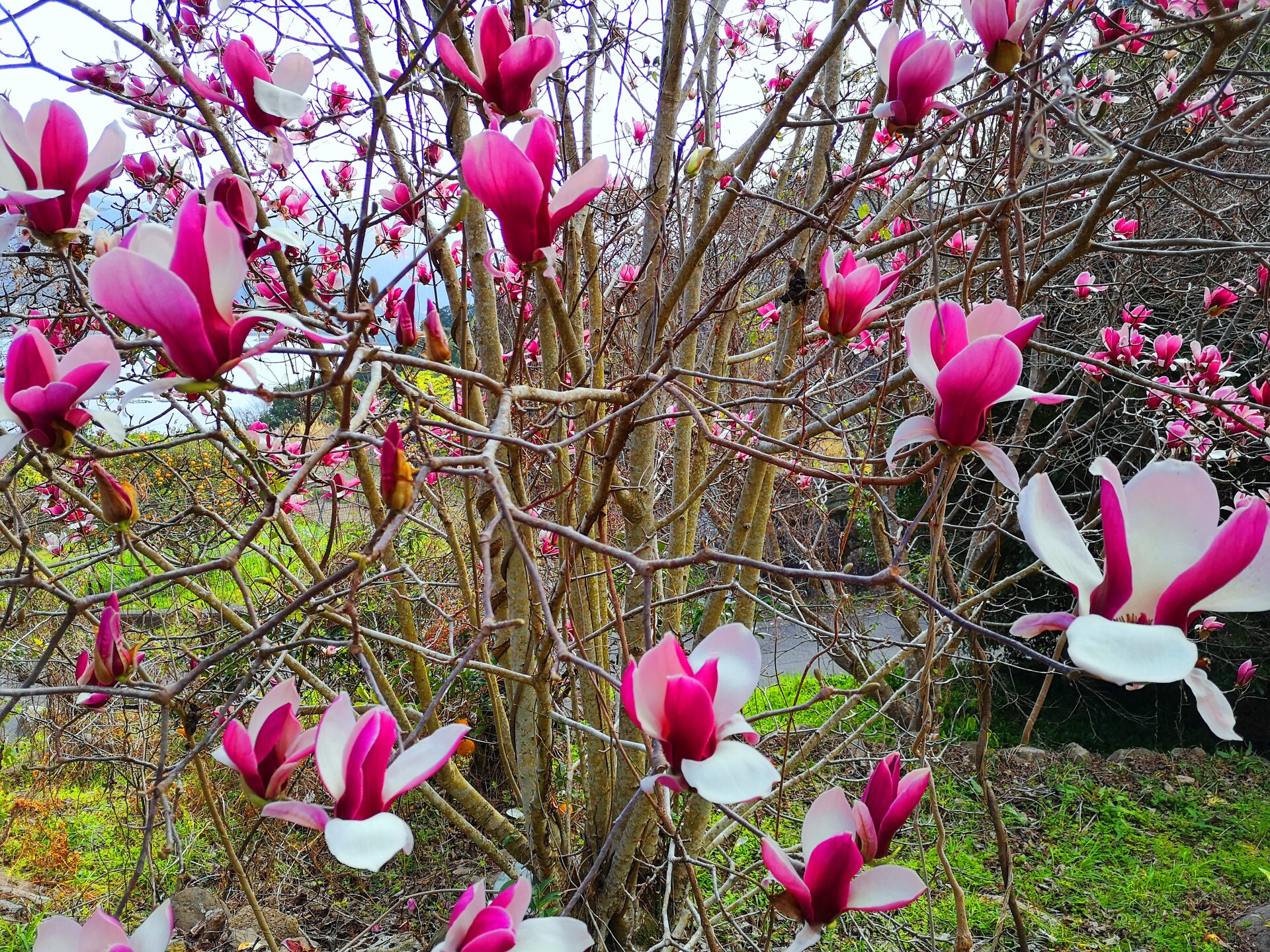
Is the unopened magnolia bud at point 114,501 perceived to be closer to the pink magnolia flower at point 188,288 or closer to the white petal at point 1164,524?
the pink magnolia flower at point 188,288

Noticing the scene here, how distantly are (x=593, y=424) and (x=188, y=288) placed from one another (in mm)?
506

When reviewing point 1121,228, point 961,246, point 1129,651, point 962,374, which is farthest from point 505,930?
point 1121,228

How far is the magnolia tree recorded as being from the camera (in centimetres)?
58

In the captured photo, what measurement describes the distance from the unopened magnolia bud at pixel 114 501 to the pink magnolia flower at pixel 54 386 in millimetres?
65

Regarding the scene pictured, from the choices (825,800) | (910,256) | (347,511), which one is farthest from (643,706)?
(347,511)

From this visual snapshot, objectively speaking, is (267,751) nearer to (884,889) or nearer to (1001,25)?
(884,889)

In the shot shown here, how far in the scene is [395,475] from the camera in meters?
0.60

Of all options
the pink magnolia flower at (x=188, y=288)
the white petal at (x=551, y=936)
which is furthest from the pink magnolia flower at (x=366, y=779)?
the pink magnolia flower at (x=188, y=288)

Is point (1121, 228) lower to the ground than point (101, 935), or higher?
higher

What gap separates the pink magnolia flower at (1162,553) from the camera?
51 cm

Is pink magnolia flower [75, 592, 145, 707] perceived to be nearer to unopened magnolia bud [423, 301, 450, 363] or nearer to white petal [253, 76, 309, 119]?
unopened magnolia bud [423, 301, 450, 363]

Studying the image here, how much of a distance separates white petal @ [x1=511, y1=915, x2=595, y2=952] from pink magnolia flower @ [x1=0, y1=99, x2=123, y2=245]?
721 mm

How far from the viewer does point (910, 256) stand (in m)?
2.21

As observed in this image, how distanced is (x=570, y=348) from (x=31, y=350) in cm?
99
